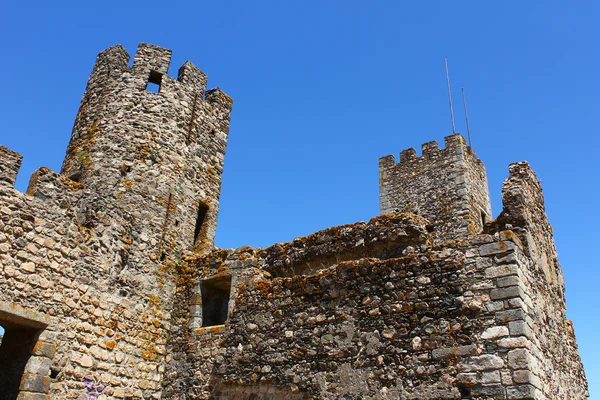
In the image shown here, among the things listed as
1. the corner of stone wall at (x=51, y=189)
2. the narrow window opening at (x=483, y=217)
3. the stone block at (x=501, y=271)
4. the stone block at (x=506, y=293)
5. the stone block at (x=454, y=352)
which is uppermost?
the narrow window opening at (x=483, y=217)

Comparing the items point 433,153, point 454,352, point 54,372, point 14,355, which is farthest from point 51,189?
point 433,153

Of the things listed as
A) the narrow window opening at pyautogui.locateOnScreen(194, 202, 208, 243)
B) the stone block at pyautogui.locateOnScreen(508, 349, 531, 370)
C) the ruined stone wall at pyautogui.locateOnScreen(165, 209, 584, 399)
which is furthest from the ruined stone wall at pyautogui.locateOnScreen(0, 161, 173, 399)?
the stone block at pyautogui.locateOnScreen(508, 349, 531, 370)

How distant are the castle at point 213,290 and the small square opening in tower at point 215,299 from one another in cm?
3

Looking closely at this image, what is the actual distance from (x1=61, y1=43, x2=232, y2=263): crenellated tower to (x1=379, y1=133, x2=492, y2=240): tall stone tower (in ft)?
27.2

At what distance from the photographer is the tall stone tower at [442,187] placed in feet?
55.8

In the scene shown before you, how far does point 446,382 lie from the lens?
6.61m

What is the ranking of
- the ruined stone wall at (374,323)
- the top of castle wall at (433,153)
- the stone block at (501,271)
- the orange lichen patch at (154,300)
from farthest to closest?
the top of castle wall at (433,153) < the orange lichen patch at (154,300) < the stone block at (501,271) < the ruined stone wall at (374,323)

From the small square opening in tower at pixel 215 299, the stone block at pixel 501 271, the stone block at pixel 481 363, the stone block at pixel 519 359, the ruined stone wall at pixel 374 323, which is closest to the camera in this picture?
the stone block at pixel 519 359

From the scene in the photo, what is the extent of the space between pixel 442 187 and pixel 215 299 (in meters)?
10.2

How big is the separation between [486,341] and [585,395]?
364 cm

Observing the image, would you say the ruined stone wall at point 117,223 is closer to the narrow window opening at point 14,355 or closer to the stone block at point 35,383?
the stone block at point 35,383

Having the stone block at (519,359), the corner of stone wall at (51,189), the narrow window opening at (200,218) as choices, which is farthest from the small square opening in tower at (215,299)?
the stone block at (519,359)

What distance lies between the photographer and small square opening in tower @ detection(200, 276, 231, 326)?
32.9ft

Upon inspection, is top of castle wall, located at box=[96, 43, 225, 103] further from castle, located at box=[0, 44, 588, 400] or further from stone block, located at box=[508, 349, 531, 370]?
stone block, located at box=[508, 349, 531, 370]
